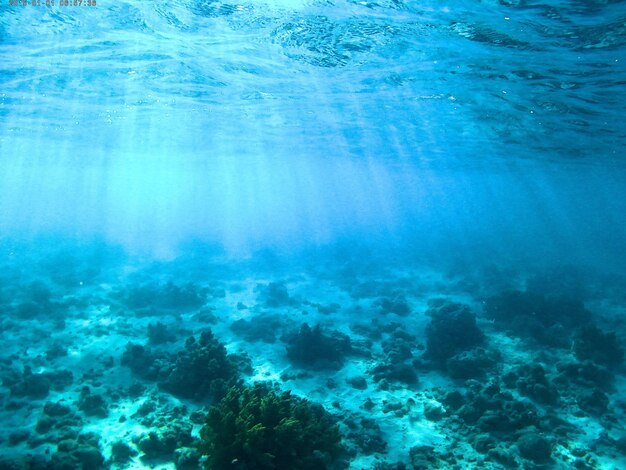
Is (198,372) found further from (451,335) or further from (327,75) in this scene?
(327,75)

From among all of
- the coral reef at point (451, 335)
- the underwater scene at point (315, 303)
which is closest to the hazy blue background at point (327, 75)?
the underwater scene at point (315, 303)

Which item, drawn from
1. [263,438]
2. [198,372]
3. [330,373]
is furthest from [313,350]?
[263,438]

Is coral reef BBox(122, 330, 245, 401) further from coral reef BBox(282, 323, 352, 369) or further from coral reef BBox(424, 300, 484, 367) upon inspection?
coral reef BBox(424, 300, 484, 367)

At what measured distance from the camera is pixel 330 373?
1180 cm

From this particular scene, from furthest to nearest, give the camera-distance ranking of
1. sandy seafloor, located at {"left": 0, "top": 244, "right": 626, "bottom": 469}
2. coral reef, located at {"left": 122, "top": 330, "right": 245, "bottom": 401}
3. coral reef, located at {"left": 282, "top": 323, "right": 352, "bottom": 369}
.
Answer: coral reef, located at {"left": 282, "top": 323, "right": 352, "bottom": 369}, coral reef, located at {"left": 122, "top": 330, "right": 245, "bottom": 401}, sandy seafloor, located at {"left": 0, "top": 244, "right": 626, "bottom": 469}

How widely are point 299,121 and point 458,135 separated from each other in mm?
12473

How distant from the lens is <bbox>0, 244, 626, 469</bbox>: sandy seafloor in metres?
8.00

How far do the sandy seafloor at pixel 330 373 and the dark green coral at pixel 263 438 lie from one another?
4.75ft

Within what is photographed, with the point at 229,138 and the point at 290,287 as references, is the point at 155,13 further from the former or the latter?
the point at 229,138

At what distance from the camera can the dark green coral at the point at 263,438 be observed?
19.8ft

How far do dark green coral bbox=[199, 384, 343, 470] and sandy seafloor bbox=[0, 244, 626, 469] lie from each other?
145cm

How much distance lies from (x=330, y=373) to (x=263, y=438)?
5.91 meters
